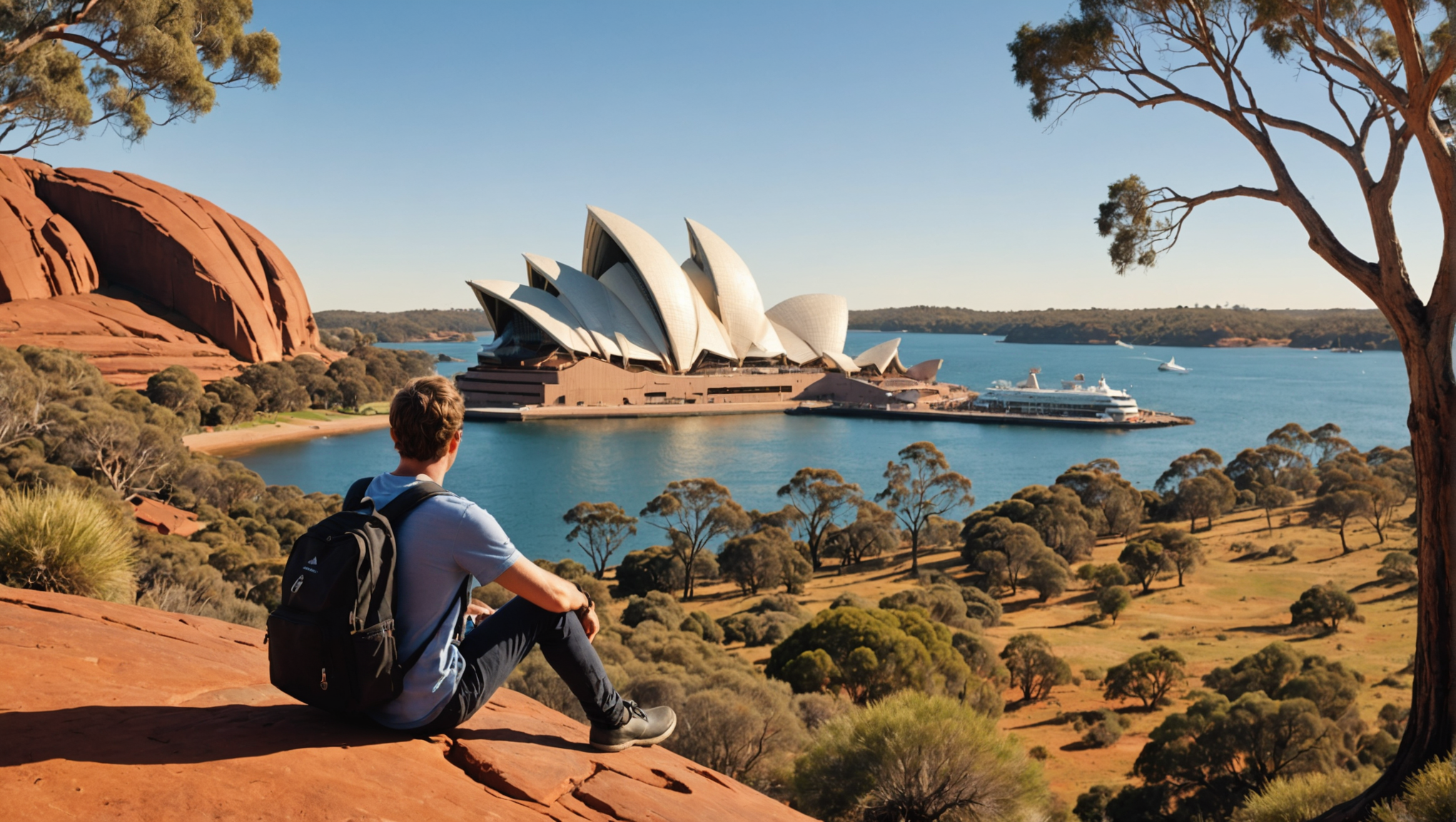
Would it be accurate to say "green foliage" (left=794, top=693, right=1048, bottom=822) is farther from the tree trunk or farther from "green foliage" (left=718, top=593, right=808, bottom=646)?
"green foliage" (left=718, top=593, right=808, bottom=646)

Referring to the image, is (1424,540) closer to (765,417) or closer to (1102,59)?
(1102,59)

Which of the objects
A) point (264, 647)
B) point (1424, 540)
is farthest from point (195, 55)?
point (1424, 540)

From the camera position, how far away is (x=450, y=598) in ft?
6.63

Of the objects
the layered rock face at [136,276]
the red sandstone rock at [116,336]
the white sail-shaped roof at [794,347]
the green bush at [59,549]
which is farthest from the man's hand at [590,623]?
the white sail-shaped roof at [794,347]

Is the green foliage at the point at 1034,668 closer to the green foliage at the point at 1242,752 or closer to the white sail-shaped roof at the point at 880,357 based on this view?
the green foliage at the point at 1242,752

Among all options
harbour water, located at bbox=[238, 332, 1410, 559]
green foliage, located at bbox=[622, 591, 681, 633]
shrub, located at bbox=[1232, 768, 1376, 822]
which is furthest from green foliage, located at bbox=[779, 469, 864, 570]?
shrub, located at bbox=[1232, 768, 1376, 822]

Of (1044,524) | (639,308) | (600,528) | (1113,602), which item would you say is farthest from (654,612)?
(639,308)

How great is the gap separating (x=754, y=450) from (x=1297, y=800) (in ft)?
117

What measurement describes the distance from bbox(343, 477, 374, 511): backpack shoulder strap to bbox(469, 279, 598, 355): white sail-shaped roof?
48693mm

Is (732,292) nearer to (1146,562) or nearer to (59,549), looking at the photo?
→ (1146,562)

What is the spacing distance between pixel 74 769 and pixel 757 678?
9.15 m

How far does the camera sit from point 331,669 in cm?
190

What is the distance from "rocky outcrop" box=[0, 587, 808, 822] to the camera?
1.72m

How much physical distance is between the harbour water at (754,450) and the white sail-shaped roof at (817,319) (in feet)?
32.3
